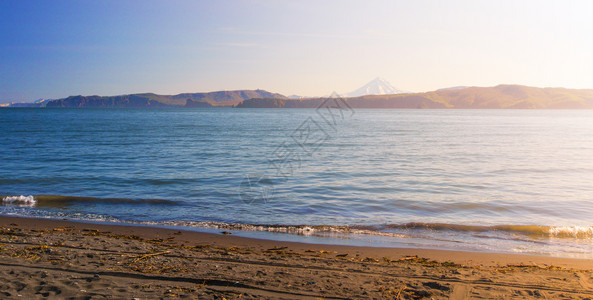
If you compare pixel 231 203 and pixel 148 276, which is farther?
pixel 231 203

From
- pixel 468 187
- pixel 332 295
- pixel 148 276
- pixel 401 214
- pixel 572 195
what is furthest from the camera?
pixel 468 187

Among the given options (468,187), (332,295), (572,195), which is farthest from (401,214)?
(572,195)

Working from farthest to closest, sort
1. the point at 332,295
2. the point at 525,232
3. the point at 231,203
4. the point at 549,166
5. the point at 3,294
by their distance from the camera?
the point at 549,166 < the point at 231,203 < the point at 525,232 < the point at 332,295 < the point at 3,294

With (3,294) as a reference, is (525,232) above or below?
below

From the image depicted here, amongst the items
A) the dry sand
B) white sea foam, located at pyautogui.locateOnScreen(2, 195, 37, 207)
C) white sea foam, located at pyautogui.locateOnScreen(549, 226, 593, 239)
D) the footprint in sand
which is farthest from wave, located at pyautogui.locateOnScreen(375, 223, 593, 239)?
white sea foam, located at pyautogui.locateOnScreen(2, 195, 37, 207)

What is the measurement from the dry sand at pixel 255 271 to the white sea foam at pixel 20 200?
4.69 metres

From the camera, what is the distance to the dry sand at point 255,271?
17.1 feet

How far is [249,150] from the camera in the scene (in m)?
30.7

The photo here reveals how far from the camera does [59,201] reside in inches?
521

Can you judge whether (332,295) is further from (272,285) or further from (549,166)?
(549,166)

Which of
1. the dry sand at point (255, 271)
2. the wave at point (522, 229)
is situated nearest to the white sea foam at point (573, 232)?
the wave at point (522, 229)

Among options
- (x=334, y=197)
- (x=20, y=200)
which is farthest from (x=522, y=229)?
(x=20, y=200)

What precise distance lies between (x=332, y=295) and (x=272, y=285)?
954 millimetres

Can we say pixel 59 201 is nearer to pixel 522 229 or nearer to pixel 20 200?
pixel 20 200
